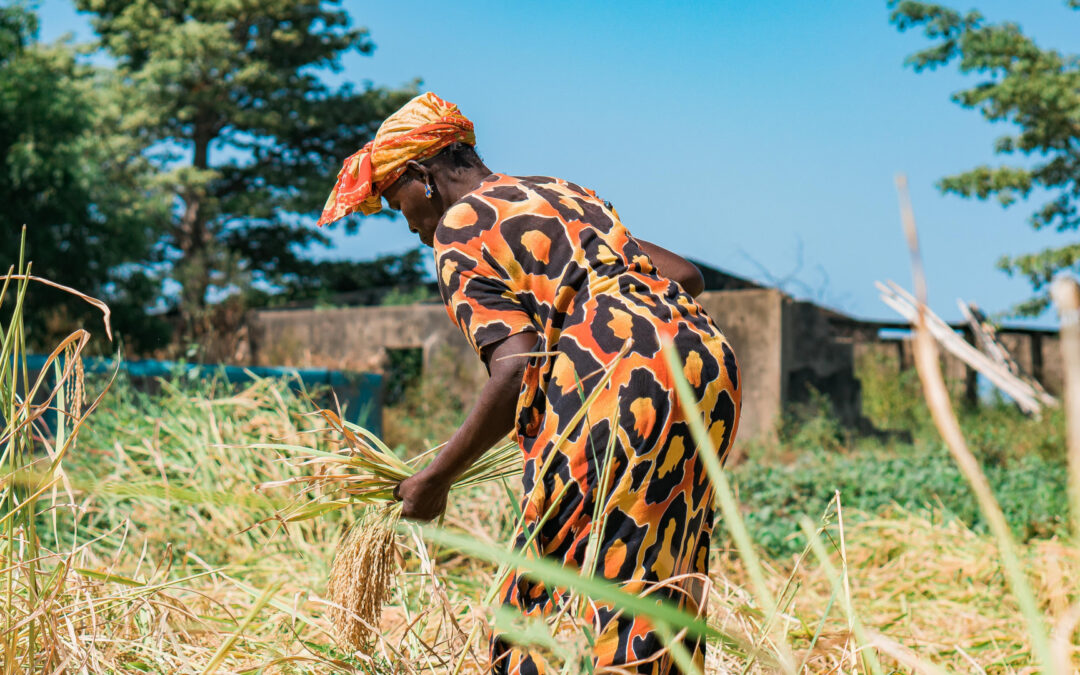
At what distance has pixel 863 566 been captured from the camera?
13.0 ft

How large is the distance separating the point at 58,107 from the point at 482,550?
406 inches

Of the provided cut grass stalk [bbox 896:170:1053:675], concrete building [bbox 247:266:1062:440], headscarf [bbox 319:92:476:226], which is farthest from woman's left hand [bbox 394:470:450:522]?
concrete building [bbox 247:266:1062:440]

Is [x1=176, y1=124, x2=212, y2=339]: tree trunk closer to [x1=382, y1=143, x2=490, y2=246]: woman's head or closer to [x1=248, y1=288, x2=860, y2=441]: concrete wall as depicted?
→ [x1=248, y1=288, x2=860, y2=441]: concrete wall

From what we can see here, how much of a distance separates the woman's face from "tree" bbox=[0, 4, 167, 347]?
7523mm

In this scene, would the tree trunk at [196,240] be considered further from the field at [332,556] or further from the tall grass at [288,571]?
the tall grass at [288,571]

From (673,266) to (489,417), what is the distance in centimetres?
59

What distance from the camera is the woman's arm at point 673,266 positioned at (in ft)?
6.17

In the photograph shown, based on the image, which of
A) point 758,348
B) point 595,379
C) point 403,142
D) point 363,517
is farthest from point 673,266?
point 758,348

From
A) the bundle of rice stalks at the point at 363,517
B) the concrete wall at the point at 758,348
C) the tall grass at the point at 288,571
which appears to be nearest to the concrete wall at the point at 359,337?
the concrete wall at the point at 758,348

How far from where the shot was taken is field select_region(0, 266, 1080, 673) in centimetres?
120

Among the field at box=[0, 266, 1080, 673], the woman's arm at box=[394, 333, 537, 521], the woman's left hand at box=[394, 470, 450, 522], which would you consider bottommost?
the field at box=[0, 266, 1080, 673]

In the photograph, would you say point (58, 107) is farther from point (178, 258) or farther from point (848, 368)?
point (848, 368)

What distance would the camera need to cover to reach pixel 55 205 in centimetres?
898

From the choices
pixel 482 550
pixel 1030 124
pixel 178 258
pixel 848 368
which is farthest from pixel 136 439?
pixel 178 258
